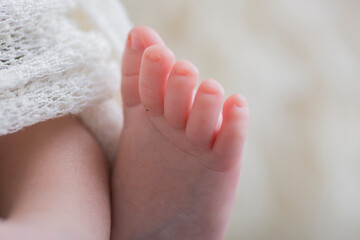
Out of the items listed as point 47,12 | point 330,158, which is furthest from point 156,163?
point 330,158

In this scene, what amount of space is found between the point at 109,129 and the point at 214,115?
0.43ft

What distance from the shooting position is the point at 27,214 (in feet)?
1.09

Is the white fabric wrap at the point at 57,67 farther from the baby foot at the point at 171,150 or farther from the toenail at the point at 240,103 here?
the toenail at the point at 240,103

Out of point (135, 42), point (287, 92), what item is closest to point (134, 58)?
point (135, 42)

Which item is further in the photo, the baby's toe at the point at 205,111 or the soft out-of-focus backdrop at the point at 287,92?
the soft out-of-focus backdrop at the point at 287,92

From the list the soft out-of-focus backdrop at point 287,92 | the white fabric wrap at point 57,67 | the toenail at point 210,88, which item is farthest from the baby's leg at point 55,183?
the soft out-of-focus backdrop at point 287,92

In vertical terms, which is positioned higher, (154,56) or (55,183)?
(154,56)

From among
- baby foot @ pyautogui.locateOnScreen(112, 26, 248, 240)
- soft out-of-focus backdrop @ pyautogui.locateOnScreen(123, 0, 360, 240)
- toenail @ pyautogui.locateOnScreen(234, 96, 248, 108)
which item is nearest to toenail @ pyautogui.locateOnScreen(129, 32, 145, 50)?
baby foot @ pyautogui.locateOnScreen(112, 26, 248, 240)

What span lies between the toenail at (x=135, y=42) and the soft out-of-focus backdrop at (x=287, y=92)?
25cm

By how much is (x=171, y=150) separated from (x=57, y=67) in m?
0.12

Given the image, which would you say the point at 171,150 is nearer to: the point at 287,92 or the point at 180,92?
the point at 180,92

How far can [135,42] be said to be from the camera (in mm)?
396

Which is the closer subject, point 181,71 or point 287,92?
point 181,71

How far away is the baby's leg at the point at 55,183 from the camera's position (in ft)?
1.10
